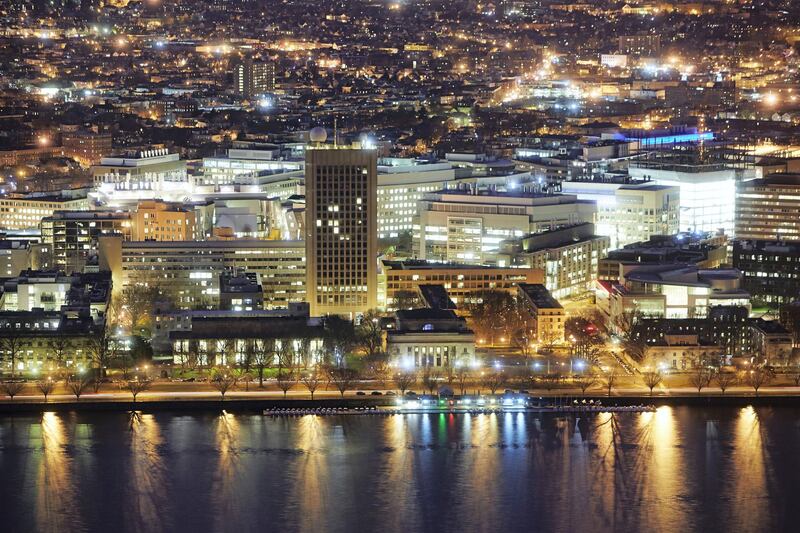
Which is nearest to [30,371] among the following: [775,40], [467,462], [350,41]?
[467,462]

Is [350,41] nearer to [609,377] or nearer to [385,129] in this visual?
[385,129]

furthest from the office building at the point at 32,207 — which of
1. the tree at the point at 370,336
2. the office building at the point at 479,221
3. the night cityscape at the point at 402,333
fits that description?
the tree at the point at 370,336

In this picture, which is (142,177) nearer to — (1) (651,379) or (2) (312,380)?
(2) (312,380)

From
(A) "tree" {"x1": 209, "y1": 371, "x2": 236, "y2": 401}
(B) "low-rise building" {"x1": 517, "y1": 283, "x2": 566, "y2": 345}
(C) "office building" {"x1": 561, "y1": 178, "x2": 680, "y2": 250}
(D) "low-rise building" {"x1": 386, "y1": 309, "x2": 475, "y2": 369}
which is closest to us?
(A) "tree" {"x1": 209, "y1": 371, "x2": 236, "y2": 401}

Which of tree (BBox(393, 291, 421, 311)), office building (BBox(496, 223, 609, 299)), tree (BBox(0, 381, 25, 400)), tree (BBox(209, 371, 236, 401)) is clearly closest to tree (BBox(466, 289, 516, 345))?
tree (BBox(393, 291, 421, 311))

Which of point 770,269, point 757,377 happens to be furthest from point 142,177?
point 757,377

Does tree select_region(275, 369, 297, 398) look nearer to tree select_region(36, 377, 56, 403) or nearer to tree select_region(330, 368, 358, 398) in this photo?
tree select_region(330, 368, 358, 398)
